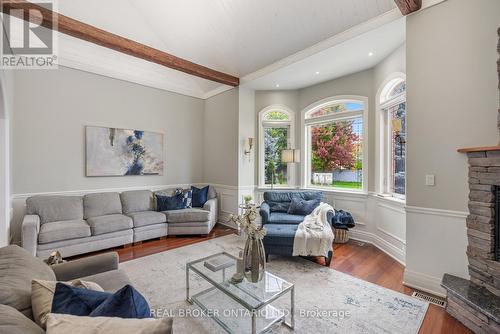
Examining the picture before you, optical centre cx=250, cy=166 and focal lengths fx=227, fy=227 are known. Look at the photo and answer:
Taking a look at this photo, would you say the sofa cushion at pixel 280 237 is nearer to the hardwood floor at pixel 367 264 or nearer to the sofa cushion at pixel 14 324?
the hardwood floor at pixel 367 264

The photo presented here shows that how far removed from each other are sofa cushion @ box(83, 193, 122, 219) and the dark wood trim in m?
4.91

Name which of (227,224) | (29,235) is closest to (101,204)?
(29,235)

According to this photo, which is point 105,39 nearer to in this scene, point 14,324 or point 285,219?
point 14,324

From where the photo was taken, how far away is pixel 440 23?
2.36 m

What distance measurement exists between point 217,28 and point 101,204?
3.58 metres

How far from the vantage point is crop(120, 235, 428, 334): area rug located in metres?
1.93

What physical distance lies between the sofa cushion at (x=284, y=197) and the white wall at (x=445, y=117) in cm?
160

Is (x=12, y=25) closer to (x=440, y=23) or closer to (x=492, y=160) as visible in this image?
(x=440, y=23)

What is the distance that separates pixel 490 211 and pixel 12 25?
631cm

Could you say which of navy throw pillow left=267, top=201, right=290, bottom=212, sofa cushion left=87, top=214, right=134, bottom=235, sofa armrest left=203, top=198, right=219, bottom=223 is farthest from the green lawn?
sofa cushion left=87, top=214, right=134, bottom=235

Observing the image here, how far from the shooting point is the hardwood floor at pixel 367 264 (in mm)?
1962

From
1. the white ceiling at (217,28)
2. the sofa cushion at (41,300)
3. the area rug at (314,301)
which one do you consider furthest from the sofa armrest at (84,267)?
the white ceiling at (217,28)

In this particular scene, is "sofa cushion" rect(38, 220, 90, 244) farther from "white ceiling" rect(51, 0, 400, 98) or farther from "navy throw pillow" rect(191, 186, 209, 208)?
"white ceiling" rect(51, 0, 400, 98)

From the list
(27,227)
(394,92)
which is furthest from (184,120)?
(394,92)
